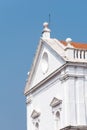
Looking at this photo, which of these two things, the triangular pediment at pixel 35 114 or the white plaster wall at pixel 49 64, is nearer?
the white plaster wall at pixel 49 64

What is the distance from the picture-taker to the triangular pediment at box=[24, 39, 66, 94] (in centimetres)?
3603

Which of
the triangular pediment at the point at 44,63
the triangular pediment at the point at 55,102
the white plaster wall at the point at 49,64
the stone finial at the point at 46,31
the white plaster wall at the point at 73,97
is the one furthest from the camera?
the stone finial at the point at 46,31

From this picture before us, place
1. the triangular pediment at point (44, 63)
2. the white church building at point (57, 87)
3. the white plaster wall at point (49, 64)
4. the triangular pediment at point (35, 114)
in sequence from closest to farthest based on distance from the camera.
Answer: the white church building at point (57, 87)
the white plaster wall at point (49, 64)
the triangular pediment at point (44, 63)
the triangular pediment at point (35, 114)

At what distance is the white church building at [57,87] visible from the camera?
33438mm

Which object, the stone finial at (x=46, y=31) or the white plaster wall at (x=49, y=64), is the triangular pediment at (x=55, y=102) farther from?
the stone finial at (x=46, y=31)

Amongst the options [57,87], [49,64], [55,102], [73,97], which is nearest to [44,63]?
[49,64]

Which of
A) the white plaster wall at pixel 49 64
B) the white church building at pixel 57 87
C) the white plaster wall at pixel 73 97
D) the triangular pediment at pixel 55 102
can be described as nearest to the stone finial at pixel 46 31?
the white church building at pixel 57 87

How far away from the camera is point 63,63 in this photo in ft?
113

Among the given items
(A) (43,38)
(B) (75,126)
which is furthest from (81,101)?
(A) (43,38)

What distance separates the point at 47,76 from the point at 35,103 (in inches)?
147

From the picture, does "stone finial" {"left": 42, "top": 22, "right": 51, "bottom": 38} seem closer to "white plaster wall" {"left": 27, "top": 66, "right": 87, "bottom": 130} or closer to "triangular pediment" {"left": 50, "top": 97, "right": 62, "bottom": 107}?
"white plaster wall" {"left": 27, "top": 66, "right": 87, "bottom": 130}

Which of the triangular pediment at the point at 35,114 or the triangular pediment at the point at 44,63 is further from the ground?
the triangular pediment at the point at 44,63

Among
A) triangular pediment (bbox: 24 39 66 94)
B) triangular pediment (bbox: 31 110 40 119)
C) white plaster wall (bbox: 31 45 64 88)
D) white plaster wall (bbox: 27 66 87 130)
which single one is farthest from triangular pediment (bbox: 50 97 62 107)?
triangular pediment (bbox: 31 110 40 119)

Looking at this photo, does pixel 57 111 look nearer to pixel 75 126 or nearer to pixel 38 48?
pixel 75 126
